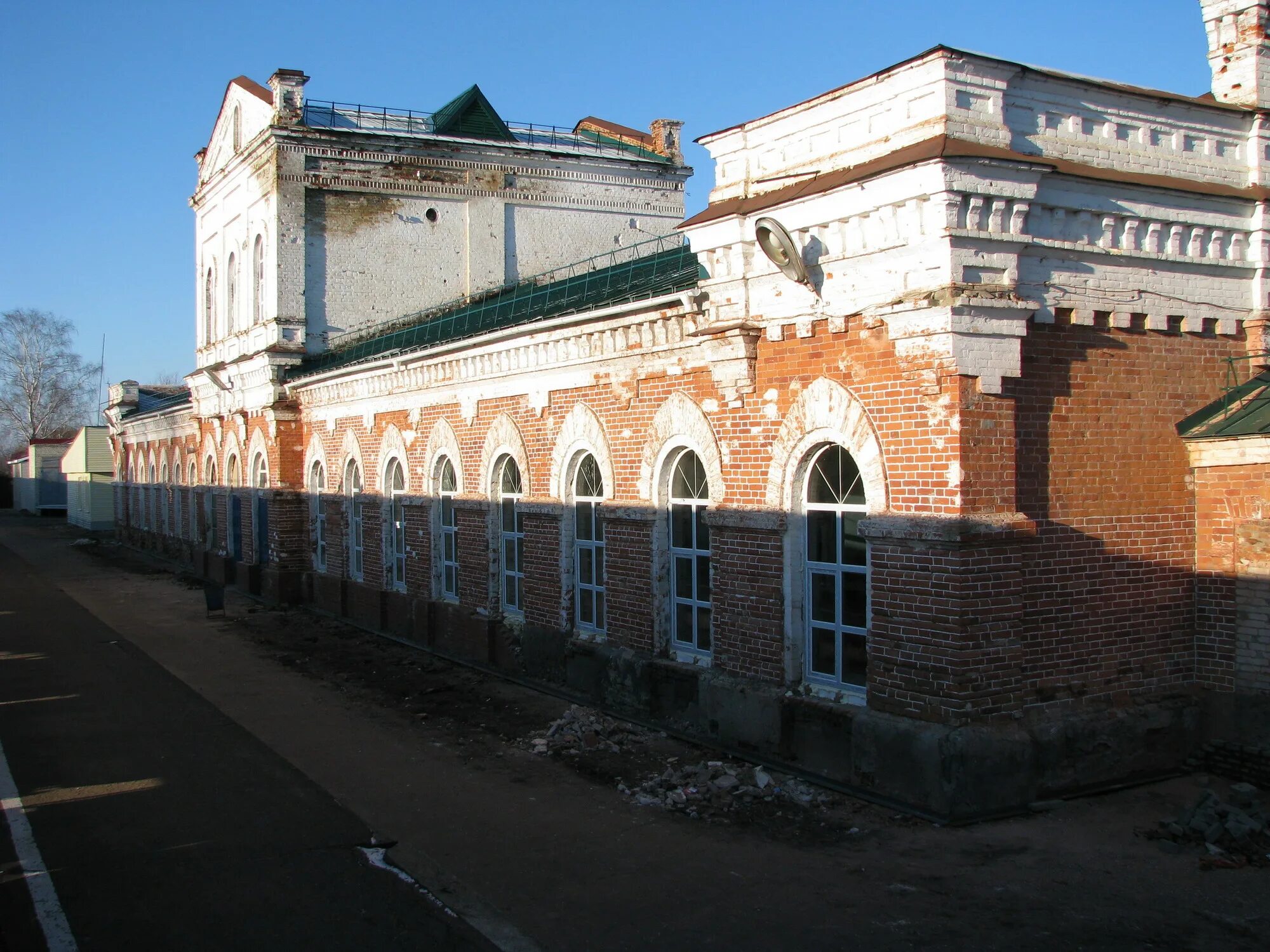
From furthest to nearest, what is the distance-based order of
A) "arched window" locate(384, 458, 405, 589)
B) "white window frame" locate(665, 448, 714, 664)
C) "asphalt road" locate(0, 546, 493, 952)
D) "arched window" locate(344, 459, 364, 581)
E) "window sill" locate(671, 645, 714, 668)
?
"arched window" locate(344, 459, 364, 581)
"arched window" locate(384, 458, 405, 589)
"white window frame" locate(665, 448, 714, 664)
"window sill" locate(671, 645, 714, 668)
"asphalt road" locate(0, 546, 493, 952)

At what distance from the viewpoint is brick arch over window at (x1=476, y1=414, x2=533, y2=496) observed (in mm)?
14227

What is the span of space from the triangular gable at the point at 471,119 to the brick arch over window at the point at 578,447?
501 inches

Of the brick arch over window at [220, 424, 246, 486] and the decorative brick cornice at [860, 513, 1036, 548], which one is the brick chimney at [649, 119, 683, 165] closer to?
the brick arch over window at [220, 424, 246, 486]

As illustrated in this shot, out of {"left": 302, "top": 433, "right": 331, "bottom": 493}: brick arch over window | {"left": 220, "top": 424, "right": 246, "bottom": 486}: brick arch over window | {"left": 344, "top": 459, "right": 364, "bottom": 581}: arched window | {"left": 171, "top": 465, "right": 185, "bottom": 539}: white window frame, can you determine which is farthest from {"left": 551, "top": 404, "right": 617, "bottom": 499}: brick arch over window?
{"left": 171, "top": 465, "right": 185, "bottom": 539}: white window frame

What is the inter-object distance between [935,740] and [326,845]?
4547mm

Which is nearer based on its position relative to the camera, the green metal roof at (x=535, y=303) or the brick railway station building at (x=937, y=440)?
the brick railway station building at (x=937, y=440)

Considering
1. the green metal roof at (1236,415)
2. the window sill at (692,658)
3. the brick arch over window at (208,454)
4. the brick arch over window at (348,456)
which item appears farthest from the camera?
the brick arch over window at (208,454)

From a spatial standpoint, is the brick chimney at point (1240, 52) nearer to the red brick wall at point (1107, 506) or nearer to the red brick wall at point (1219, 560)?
the red brick wall at point (1107, 506)

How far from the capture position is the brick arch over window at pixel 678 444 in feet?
34.8

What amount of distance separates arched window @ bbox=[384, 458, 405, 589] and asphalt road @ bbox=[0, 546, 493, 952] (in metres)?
5.01

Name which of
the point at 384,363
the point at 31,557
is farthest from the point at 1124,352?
the point at 31,557

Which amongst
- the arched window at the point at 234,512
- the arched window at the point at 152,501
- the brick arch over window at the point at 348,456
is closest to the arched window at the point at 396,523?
the brick arch over window at the point at 348,456

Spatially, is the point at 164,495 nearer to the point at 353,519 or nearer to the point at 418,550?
the point at 353,519

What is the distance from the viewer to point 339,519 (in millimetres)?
20547
